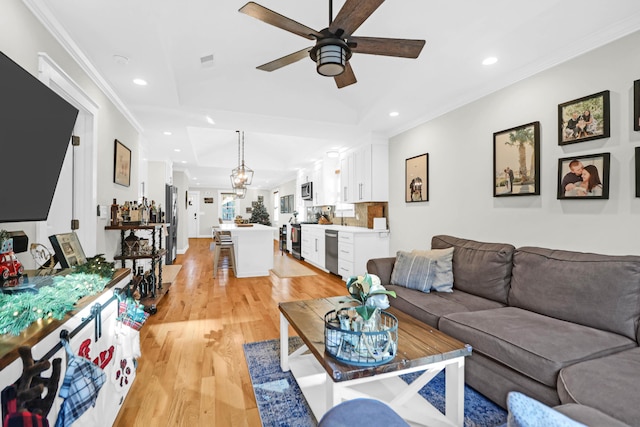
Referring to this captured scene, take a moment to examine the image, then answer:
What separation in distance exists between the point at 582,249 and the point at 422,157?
218cm

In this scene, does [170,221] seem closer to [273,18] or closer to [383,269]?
[383,269]

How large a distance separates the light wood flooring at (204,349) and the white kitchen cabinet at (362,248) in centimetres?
Answer: 41

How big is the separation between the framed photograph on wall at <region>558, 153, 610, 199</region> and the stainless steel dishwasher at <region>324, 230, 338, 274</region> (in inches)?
140

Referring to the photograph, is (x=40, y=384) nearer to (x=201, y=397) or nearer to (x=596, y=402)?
(x=201, y=397)

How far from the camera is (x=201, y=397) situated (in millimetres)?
1997

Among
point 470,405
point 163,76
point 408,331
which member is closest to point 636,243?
point 470,405

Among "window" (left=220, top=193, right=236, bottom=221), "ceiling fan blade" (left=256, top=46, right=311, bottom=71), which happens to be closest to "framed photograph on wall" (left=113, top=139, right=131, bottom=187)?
"ceiling fan blade" (left=256, top=46, right=311, bottom=71)

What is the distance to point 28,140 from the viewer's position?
4.86 ft

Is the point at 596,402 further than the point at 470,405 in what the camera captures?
No

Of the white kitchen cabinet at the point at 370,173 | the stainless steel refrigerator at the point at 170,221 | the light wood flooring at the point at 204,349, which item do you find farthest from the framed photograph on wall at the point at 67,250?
the stainless steel refrigerator at the point at 170,221

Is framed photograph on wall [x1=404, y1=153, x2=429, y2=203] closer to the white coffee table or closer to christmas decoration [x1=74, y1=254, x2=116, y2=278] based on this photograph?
the white coffee table

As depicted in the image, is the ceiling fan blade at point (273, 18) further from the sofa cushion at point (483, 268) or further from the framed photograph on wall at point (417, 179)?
the framed photograph on wall at point (417, 179)

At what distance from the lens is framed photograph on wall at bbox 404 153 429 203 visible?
414cm

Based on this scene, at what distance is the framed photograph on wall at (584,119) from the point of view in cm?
225
